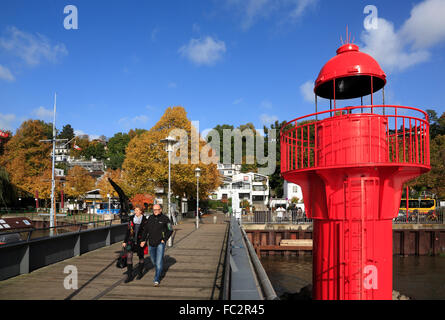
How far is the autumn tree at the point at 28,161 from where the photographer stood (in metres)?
50.5

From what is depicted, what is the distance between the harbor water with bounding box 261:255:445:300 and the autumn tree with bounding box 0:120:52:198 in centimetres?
3850

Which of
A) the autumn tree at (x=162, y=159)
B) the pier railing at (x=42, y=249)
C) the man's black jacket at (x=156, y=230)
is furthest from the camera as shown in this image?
the autumn tree at (x=162, y=159)

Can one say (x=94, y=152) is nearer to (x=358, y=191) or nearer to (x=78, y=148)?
(x=78, y=148)

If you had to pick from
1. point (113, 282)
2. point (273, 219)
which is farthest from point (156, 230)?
point (273, 219)

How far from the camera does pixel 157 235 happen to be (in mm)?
7746

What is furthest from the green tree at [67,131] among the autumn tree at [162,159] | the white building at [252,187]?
the autumn tree at [162,159]

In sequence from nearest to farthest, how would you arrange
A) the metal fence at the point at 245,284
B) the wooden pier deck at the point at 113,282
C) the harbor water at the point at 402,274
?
the metal fence at the point at 245,284 → the wooden pier deck at the point at 113,282 → the harbor water at the point at 402,274

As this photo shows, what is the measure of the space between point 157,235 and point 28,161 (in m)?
60.5

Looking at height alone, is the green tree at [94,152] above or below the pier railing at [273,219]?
above

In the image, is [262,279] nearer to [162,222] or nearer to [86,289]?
[162,222]

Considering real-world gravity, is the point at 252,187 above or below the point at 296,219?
above

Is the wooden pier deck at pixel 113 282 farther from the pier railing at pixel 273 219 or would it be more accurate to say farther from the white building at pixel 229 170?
the white building at pixel 229 170

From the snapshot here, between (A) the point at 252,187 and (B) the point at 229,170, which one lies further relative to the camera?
(B) the point at 229,170
